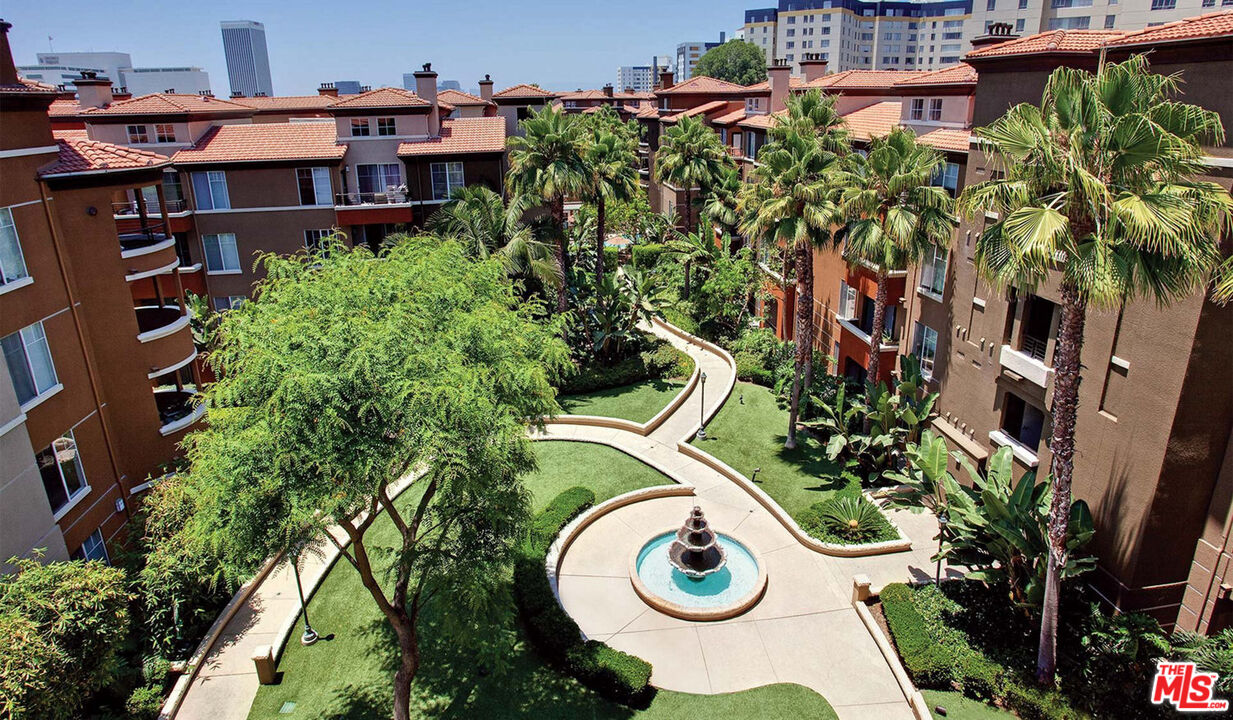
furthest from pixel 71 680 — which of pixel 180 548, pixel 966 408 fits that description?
pixel 966 408

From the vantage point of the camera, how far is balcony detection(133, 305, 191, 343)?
69.1ft

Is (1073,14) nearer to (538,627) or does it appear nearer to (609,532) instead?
(609,532)

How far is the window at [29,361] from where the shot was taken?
16141mm

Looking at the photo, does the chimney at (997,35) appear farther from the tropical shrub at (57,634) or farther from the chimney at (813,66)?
the tropical shrub at (57,634)

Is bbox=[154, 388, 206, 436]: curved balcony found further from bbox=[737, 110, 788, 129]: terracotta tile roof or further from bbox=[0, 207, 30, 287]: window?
bbox=[737, 110, 788, 129]: terracotta tile roof

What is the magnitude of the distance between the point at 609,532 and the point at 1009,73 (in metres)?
18.4

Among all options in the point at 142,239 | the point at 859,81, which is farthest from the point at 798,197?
the point at 859,81

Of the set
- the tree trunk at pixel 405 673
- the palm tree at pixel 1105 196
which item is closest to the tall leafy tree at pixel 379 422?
the tree trunk at pixel 405 673

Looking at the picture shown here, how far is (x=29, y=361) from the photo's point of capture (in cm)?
1667

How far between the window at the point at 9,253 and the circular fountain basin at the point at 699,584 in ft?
56.8

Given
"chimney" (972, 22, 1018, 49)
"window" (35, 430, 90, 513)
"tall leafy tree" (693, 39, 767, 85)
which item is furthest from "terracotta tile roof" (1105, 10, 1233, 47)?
"tall leafy tree" (693, 39, 767, 85)

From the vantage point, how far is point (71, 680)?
43.7ft

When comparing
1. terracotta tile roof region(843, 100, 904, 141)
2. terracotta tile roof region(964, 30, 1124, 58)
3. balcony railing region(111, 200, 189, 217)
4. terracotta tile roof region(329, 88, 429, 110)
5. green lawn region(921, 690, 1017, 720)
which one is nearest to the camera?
green lawn region(921, 690, 1017, 720)

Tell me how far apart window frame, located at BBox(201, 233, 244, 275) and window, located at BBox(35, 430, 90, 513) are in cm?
1922
